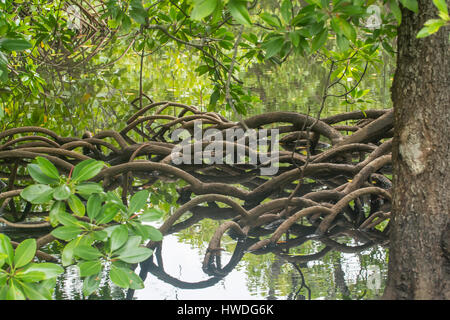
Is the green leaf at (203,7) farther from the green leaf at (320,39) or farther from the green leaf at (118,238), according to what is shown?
the green leaf at (118,238)

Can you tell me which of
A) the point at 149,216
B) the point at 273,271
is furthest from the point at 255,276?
the point at 149,216

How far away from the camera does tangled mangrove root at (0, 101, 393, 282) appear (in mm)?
2396

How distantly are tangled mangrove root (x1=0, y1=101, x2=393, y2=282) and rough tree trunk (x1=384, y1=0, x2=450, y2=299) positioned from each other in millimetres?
458

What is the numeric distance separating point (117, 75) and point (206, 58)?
15.9ft

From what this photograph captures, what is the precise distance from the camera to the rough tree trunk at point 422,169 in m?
1.68

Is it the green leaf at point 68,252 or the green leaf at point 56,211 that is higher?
the green leaf at point 56,211

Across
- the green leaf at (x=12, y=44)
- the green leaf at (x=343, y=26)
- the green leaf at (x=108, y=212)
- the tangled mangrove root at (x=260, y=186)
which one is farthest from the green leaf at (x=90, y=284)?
the green leaf at (x=343, y=26)

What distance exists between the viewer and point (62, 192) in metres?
1.60

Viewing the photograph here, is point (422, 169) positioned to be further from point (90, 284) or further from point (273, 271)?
point (90, 284)

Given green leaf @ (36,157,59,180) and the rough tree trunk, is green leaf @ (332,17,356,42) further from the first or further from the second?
green leaf @ (36,157,59,180)

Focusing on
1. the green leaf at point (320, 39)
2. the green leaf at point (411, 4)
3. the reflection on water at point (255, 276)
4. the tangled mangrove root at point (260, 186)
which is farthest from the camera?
the tangled mangrove root at point (260, 186)

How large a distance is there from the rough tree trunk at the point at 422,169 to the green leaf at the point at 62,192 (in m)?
0.95

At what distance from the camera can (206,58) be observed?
9.92 feet
